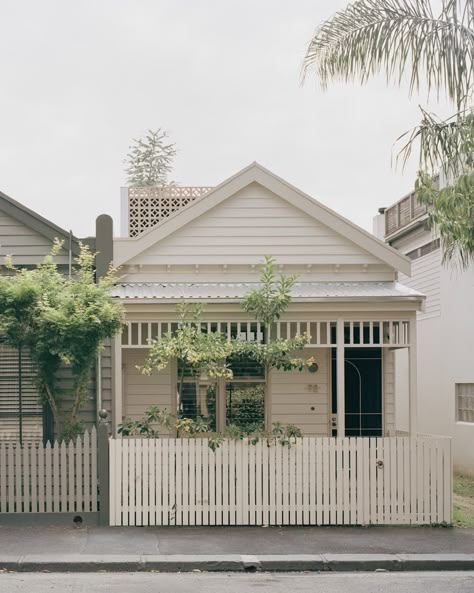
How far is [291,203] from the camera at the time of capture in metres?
17.0

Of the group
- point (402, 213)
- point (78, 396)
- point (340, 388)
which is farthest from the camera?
point (402, 213)

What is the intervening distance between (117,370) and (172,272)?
239 centimetres

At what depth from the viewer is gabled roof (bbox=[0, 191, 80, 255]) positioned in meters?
15.9

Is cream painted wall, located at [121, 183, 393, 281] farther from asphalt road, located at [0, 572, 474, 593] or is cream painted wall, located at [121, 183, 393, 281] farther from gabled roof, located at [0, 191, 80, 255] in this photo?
asphalt road, located at [0, 572, 474, 593]

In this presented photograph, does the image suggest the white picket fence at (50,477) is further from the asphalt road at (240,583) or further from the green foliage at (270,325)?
the asphalt road at (240,583)

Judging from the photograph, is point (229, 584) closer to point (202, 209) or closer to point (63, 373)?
point (63, 373)

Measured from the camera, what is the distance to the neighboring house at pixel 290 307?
15.3m

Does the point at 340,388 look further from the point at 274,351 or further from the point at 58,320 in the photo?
the point at 58,320

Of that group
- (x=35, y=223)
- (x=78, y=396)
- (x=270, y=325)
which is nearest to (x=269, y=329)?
(x=270, y=325)

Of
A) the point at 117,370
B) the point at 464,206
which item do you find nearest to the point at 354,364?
the point at 117,370

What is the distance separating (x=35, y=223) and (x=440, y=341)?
10.7 m

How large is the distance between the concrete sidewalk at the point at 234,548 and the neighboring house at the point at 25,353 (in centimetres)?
254

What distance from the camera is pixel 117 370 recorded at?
602 inches

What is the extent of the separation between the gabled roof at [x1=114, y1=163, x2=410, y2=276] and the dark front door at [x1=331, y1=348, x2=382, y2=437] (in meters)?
2.24
